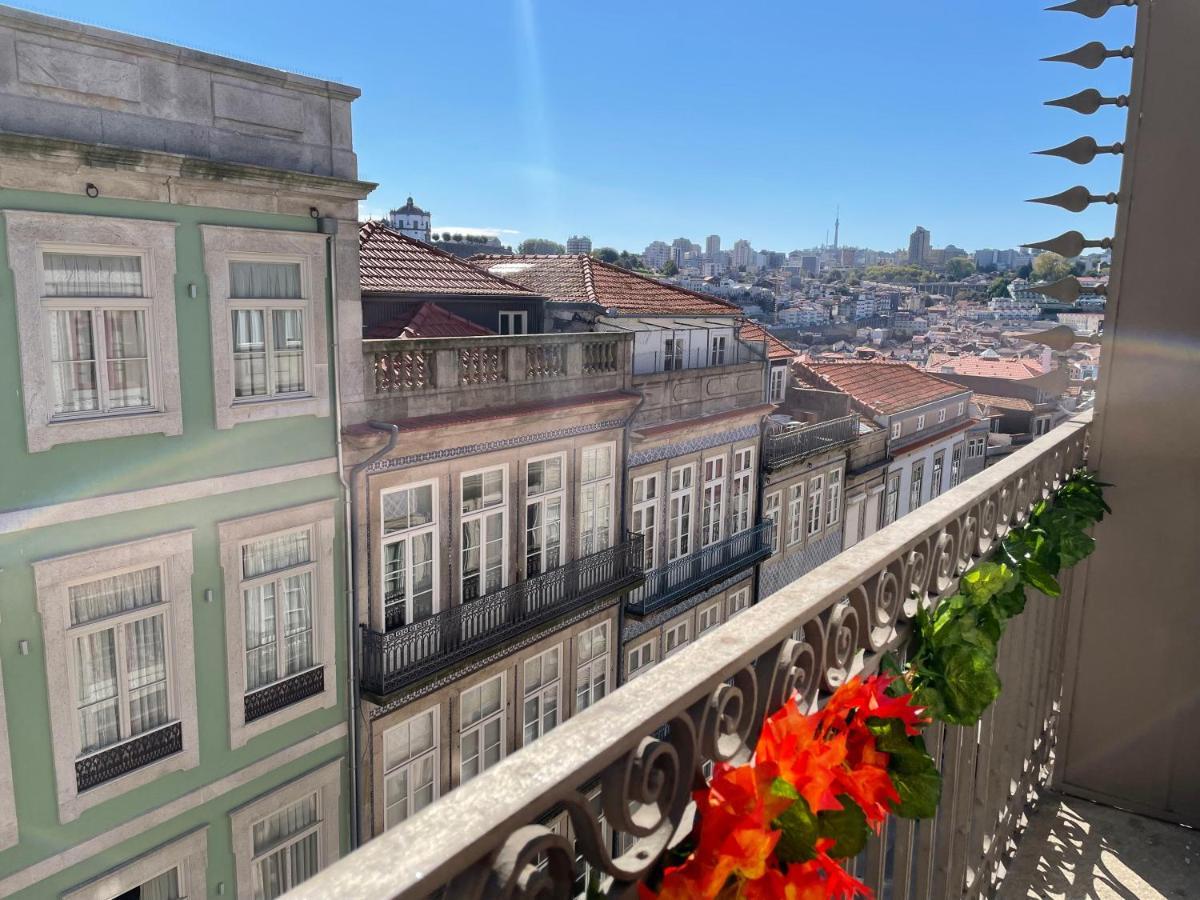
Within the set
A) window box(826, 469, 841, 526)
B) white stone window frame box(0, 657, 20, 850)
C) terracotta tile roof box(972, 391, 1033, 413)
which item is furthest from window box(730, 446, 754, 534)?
terracotta tile roof box(972, 391, 1033, 413)

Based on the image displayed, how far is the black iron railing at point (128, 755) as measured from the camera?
7766 mm

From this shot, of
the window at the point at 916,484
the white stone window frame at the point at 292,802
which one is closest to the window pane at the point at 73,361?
the white stone window frame at the point at 292,802

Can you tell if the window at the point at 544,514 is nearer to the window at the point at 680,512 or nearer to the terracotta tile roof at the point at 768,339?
the window at the point at 680,512

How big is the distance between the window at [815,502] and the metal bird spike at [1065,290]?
58.0 feet

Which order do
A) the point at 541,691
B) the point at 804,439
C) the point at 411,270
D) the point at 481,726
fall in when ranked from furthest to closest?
the point at 804,439 → the point at 411,270 → the point at 541,691 → the point at 481,726

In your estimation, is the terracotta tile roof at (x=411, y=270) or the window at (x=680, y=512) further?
the window at (x=680, y=512)

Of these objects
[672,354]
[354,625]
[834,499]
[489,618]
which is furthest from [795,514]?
[354,625]

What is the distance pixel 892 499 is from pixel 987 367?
46.8 feet

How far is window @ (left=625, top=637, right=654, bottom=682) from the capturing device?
15.4m

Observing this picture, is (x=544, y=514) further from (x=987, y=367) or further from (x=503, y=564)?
(x=987, y=367)

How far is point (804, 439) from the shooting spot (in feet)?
66.7

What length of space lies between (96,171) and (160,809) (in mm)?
5193

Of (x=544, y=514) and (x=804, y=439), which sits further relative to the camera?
(x=804, y=439)

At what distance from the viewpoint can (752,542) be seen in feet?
61.2
